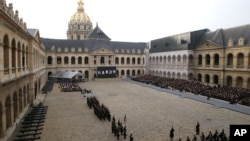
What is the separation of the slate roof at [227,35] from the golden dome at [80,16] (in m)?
64.2

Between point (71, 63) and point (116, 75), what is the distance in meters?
16.3

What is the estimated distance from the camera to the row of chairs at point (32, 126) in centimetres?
1646

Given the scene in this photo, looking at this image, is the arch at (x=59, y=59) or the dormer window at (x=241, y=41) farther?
the arch at (x=59, y=59)

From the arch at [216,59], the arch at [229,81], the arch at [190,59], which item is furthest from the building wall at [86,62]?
the arch at [229,81]

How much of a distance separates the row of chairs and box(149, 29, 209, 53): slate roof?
1620 inches

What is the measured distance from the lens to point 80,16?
9888 cm

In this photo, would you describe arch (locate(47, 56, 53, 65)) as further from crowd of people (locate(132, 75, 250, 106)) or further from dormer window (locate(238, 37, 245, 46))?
dormer window (locate(238, 37, 245, 46))

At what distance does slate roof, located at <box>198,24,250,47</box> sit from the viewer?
40.7 m

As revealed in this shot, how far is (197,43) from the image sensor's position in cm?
5375

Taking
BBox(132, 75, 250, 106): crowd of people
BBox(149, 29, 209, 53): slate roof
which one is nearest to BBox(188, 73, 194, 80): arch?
BBox(149, 29, 209, 53): slate roof

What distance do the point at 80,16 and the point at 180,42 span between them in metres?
59.0

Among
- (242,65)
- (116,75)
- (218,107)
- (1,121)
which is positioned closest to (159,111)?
(218,107)

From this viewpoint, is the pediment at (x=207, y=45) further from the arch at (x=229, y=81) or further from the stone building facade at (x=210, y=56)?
the arch at (x=229, y=81)

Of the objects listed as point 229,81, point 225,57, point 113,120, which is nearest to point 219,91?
point 229,81
